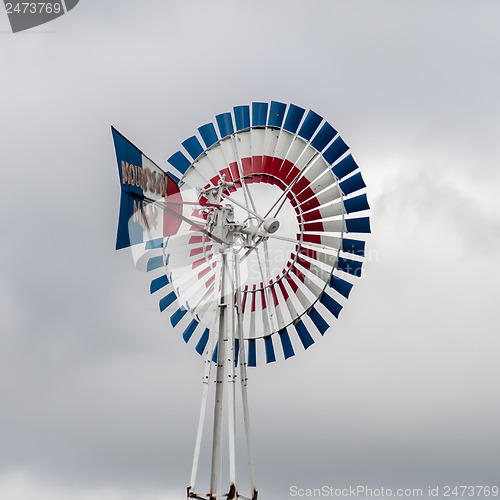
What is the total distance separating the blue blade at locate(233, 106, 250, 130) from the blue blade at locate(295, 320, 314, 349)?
3179 millimetres

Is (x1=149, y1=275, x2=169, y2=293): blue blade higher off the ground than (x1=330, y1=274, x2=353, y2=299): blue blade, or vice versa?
(x1=149, y1=275, x2=169, y2=293): blue blade

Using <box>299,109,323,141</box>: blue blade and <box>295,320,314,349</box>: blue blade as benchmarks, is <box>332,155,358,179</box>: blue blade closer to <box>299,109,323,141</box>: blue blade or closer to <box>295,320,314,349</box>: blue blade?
<box>299,109,323,141</box>: blue blade

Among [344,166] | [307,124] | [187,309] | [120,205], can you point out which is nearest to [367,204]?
[344,166]

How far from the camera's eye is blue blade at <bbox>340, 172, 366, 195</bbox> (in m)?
10.4

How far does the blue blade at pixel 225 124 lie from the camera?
11.3 meters

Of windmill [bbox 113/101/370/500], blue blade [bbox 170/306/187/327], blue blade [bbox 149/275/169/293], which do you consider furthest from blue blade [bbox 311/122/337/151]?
blue blade [bbox 170/306/187/327]

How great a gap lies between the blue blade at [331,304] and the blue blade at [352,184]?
159cm

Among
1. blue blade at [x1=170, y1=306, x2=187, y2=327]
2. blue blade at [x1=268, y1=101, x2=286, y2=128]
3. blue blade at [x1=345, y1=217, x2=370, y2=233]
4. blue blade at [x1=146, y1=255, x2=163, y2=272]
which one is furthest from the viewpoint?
blue blade at [x1=170, y1=306, x2=187, y2=327]

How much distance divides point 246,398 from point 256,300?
1.78 meters

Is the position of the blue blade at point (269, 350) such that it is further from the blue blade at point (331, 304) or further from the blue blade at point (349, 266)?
the blue blade at point (349, 266)

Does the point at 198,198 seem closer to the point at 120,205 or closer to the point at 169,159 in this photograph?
the point at 169,159

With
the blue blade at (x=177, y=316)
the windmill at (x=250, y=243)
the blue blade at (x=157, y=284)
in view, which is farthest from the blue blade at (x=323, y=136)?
the blue blade at (x=177, y=316)

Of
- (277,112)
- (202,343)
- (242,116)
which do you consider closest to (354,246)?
(277,112)

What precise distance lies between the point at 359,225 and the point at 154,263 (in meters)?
3.12
